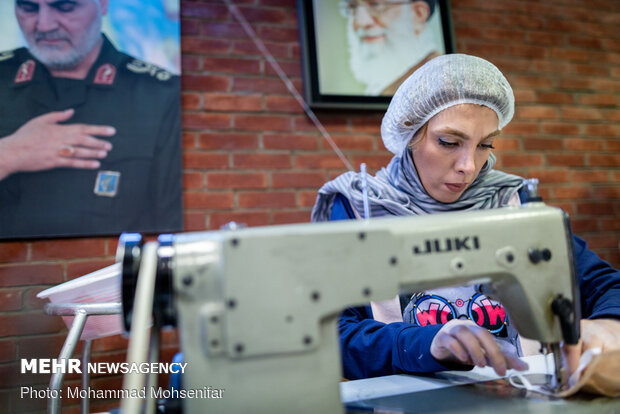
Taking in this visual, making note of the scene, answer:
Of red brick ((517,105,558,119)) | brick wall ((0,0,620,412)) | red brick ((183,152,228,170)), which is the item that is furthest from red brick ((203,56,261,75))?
red brick ((517,105,558,119))

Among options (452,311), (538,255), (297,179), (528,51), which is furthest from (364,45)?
(538,255)

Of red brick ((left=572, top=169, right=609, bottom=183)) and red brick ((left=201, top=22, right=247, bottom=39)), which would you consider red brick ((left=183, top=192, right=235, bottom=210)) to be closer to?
red brick ((left=201, top=22, right=247, bottom=39))

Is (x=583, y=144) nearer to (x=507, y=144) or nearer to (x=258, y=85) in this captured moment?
(x=507, y=144)

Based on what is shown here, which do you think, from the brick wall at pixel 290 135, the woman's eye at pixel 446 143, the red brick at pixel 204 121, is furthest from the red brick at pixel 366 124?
the woman's eye at pixel 446 143

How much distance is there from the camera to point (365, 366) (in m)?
0.94

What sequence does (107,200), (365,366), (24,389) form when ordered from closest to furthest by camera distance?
(365,366)
(24,389)
(107,200)

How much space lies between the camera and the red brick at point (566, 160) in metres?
2.33

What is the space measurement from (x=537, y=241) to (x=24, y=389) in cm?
177

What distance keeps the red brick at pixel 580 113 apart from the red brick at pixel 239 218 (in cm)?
169

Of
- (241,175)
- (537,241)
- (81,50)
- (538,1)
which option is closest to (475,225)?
(537,241)

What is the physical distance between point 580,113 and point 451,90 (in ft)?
5.84

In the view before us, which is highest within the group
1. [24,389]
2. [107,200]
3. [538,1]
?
[538,1]

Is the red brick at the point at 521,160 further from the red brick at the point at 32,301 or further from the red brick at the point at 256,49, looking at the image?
the red brick at the point at 32,301

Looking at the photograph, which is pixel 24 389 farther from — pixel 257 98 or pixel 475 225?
pixel 475 225
